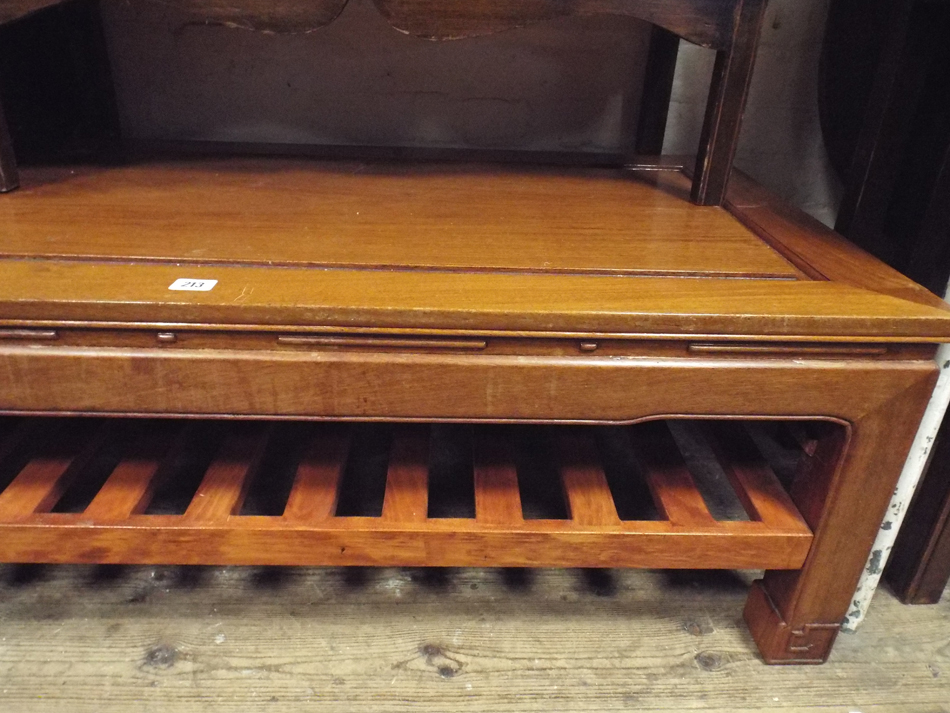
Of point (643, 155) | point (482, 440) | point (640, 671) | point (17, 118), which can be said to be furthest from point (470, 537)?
point (17, 118)

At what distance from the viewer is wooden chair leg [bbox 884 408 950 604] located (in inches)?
39.9

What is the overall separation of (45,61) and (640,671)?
4.88 feet

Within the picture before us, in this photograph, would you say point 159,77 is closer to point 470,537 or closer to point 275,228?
point 275,228

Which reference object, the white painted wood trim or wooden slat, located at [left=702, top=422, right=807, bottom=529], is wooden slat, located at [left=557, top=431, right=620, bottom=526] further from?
the white painted wood trim

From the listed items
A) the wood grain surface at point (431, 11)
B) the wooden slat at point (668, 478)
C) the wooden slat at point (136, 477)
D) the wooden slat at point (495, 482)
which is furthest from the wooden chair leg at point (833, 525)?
the wooden slat at point (136, 477)

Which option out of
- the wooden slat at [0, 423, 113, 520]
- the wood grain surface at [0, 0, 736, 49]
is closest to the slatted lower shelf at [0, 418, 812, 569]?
the wooden slat at [0, 423, 113, 520]

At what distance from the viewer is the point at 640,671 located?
951 millimetres

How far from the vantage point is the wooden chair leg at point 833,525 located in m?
0.79

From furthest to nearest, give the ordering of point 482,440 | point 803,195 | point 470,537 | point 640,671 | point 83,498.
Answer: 1. point 803,195
2. point 83,498
3. point 482,440
4. point 640,671
5. point 470,537

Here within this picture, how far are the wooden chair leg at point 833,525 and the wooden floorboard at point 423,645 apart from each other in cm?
5

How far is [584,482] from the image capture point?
3.13ft

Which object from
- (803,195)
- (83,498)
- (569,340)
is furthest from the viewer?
(803,195)

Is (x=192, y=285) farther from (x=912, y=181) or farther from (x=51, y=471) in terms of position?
(x=912, y=181)

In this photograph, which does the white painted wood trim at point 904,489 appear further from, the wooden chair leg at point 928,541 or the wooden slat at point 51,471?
the wooden slat at point 51,471
